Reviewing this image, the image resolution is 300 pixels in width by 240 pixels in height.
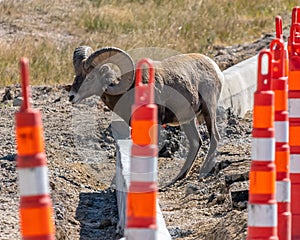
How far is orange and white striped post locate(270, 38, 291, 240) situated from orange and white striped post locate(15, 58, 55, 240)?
96.3 inches

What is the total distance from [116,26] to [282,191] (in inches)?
895

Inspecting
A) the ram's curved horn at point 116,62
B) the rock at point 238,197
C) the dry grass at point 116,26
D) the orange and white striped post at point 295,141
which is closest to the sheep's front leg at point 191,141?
the ram's curved horn at point 116,62

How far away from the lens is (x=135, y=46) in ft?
85.5

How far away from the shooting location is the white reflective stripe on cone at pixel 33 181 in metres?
5.79

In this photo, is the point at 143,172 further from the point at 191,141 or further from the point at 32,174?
the point at 191,141

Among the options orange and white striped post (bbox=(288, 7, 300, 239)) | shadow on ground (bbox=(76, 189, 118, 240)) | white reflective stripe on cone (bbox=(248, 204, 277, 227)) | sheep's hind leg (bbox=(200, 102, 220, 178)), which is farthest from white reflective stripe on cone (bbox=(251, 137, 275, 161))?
sheep's hind leg (bbox=(200, 102, 220, 178))

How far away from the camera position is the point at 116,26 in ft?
98.9

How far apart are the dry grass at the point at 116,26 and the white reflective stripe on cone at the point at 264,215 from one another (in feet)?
51.4

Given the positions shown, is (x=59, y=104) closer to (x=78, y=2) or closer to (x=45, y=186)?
(x=45, y=186)

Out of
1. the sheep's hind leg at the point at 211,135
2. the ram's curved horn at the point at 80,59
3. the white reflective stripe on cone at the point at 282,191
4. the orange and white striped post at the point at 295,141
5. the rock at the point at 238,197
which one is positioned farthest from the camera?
the ram's curved horn at the point at 80,59

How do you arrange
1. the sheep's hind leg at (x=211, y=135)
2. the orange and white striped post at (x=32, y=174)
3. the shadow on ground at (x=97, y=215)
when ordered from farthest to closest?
the sheep's hind leg at (x=211, y=135) < the shadow on ground at (x=97, y=215) < the orange and white striped post at (x=32, y=174)

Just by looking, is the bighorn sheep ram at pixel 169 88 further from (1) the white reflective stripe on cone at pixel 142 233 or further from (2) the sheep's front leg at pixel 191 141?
(1) the white reflective stripe on cone at pixel 142 233

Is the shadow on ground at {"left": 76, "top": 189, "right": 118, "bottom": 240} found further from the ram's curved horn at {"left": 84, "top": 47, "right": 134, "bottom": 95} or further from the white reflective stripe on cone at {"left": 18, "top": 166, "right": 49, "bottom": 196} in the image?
the white reflective stripe on cone at {"left": 18, "top": 166, "right": 49, "bottom": 196}

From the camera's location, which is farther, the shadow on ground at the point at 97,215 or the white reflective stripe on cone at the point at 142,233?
the shadow on ground at the point at 97,215
